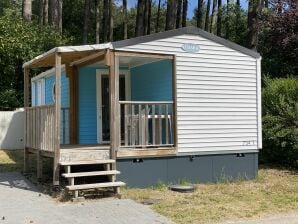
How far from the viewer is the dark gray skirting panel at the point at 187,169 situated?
10180 mm

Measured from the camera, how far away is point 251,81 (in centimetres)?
1163

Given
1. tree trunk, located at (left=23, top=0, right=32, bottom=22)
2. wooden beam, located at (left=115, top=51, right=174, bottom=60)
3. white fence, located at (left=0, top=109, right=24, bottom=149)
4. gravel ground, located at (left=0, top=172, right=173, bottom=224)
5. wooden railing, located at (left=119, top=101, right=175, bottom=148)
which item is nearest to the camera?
gravel ground, located at (left=0, top=172, right=173, bottom=224)

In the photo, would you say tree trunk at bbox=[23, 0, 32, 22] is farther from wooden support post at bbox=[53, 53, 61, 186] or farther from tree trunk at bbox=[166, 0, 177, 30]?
wooden support post at bbox=[53, 53, 61, 186]

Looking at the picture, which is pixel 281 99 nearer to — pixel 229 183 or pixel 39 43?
pixel 229 183

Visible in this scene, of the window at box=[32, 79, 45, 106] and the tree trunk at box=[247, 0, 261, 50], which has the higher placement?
the tree trunk at box=[247, 0, 261, 50]

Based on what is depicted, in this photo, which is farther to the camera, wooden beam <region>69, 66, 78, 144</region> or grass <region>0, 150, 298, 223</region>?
wooden beam <region>69, 66, 78, 144</region>

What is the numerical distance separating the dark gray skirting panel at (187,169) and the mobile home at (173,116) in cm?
2

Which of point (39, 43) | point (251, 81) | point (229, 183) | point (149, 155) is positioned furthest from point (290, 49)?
point (39, 43)

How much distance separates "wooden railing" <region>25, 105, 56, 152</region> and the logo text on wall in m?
3.17

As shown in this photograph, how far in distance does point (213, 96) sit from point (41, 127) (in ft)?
12.7

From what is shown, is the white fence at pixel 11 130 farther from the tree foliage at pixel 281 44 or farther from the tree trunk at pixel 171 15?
the tree foliage at pixel 281 44

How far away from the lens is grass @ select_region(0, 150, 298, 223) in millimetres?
7980

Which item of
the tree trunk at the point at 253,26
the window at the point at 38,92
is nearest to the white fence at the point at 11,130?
the window at the point at 38,92

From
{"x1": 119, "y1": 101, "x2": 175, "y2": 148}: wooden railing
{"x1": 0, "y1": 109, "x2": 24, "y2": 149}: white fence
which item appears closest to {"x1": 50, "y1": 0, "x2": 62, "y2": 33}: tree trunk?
{"x1": 0, "y1": 109, "x2": 24, "y2": 149}: white fence
